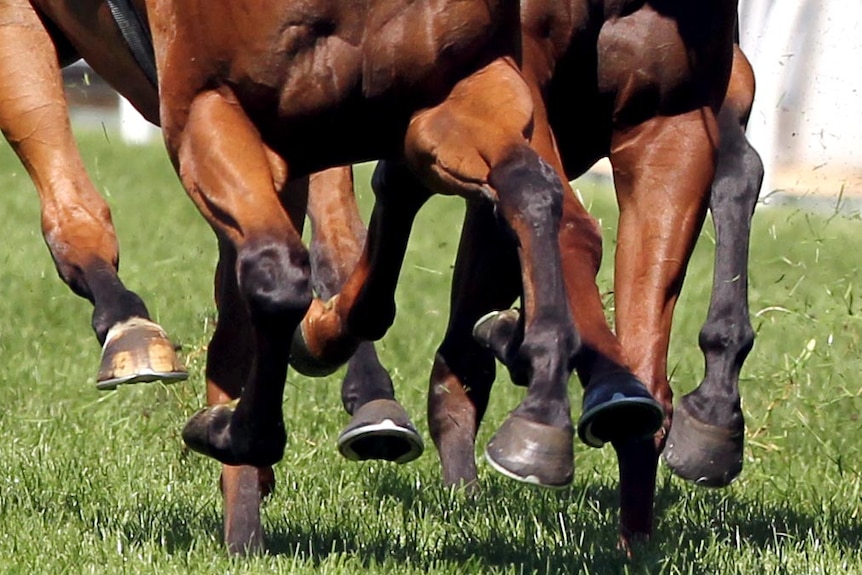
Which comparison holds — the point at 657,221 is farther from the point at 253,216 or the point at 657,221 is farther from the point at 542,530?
the point at 253,216

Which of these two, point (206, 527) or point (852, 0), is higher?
point (852, 0)

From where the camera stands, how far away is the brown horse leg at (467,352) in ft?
18.1

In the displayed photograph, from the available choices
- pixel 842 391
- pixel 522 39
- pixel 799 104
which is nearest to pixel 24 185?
pixel 799 104

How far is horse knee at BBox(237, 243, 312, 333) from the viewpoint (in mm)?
4051

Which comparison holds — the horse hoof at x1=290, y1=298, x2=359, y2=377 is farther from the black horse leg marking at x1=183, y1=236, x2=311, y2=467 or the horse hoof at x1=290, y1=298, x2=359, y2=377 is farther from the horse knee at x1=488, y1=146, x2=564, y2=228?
the horse knee at x1=488, y1=146, x2=564, y2=228

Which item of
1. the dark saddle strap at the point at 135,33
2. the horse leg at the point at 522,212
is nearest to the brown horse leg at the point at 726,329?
the horse leg at the point at 522,212

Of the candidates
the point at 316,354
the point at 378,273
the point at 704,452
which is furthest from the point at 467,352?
the point at 704,452

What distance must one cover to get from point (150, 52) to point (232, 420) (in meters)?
1.04

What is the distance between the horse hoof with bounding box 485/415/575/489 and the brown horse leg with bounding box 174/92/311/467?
2.09 ft

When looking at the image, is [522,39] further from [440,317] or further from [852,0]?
[852,0]

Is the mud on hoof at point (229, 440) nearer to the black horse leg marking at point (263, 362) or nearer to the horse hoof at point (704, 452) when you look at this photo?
the black horse leg marking at point (263, 362)

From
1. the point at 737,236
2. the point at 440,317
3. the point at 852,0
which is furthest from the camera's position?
the point at 852,0

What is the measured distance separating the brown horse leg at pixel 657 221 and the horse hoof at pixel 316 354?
79cm

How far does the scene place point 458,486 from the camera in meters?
5.85
